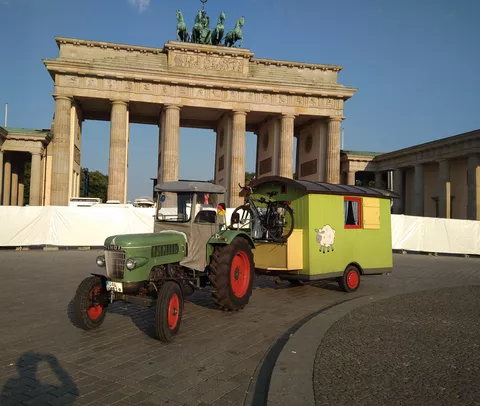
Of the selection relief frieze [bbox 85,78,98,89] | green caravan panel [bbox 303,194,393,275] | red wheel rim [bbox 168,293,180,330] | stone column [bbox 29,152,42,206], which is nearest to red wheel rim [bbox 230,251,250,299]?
red wheel rim [bbox 168,293,180,330]

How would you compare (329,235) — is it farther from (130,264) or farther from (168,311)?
(130,264)

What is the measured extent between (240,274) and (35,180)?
3753 centimetres

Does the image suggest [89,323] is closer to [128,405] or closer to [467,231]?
[128,405]

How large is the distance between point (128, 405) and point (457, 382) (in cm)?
323

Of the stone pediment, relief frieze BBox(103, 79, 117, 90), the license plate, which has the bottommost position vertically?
the license plate

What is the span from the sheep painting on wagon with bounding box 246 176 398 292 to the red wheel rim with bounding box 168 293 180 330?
346 centimetres

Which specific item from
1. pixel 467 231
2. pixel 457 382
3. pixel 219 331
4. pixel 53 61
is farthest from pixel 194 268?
pixel 53 61

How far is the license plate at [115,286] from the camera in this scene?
555 cm

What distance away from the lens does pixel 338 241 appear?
925cm

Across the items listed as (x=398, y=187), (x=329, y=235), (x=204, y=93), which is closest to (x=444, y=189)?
(x=398, y=187)

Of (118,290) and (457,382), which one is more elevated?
(118,290)

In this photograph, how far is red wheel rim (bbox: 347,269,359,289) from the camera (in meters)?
9.63

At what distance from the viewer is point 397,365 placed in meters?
4.40

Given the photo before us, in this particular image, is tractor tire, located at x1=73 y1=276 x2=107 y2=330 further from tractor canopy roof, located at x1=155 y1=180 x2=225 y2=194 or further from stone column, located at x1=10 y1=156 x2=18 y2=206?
stone column, located at x1=10 y1=156 x2=18 y2=206
